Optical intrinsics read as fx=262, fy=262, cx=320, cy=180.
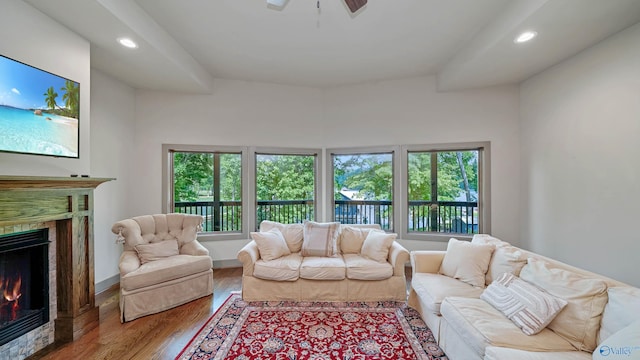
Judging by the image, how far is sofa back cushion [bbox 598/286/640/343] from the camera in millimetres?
1452

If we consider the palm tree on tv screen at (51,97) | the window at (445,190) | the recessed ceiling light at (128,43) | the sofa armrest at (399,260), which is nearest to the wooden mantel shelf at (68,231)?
the palm tree on tv screen at (51,97)

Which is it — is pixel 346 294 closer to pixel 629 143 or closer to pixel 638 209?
pixel 638 209

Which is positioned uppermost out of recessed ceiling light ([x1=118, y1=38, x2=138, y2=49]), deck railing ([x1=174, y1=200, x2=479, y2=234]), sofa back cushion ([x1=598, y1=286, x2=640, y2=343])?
recessed ceiling light ([x1=118, y1=38, x2=138, y2=49])

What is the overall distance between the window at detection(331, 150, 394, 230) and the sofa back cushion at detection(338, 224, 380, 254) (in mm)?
1062

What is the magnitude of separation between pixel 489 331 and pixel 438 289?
0.66 meters

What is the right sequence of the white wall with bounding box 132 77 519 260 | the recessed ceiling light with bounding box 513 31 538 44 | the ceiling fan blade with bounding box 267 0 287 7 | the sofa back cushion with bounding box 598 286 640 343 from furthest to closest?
the white wall with bounding box 132 77 519 260 → the recessed ceiling light with bounding box 513 31 538 44 → the ceiling fan blade with bounding box 267 0 287 7 → the sofa back cushion with bounding box 598 286 640 343

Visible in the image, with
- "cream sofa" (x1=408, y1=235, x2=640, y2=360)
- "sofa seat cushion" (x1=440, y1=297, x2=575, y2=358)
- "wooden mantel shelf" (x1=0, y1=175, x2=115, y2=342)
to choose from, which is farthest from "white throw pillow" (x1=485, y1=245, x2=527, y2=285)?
"wooden mantel shelf" (x1=0, y1=175, x2=115, y2=342)

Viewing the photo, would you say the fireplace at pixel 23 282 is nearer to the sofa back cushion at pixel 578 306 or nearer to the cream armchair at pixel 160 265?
the cream armchair at pixel 160 265

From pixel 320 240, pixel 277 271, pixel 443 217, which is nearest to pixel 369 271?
pixel 320 240

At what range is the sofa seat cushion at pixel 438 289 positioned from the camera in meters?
2.27

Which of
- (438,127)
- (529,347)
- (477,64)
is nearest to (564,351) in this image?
(529,347)

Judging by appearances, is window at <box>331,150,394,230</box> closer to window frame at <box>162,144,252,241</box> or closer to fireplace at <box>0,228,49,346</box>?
window frame at <box>162,144,252,241</box>

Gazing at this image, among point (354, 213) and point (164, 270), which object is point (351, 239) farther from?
point (164, 270)

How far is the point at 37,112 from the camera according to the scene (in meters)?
2.15
